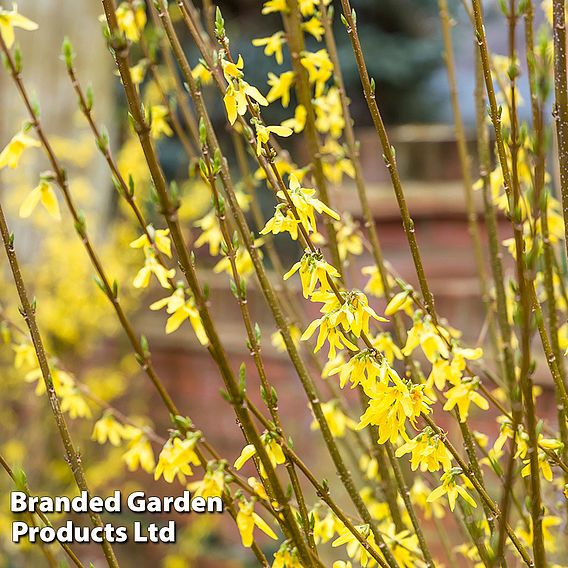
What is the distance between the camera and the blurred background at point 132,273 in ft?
9.39

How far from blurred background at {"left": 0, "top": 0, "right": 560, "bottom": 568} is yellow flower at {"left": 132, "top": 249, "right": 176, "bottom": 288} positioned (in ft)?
5.00

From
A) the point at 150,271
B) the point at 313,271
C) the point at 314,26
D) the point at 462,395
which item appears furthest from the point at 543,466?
the point at 314,26

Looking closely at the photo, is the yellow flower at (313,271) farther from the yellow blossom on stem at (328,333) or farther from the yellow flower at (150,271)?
the yellow flower at (150,271)

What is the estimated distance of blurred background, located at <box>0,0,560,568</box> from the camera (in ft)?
9.39

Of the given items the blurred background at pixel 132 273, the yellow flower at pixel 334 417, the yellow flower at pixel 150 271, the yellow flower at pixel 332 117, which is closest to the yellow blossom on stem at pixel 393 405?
the yellow flower at pixel 150 271

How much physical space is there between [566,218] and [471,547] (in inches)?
21.3

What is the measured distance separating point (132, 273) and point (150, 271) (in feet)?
9.08

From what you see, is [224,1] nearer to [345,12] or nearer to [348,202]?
[348,202]

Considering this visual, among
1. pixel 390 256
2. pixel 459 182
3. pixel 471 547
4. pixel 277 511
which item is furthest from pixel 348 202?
pixel 277 511

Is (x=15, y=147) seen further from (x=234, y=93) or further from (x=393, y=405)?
(x=393, y=405)

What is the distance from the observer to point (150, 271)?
3.07 feet

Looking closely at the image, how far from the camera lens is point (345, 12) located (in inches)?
35.0

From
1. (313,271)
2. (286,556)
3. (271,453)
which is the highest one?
(313,271)

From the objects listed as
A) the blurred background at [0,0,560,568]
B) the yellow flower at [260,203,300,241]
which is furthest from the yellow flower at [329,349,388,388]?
the blurred background at [0,0,560,568]
